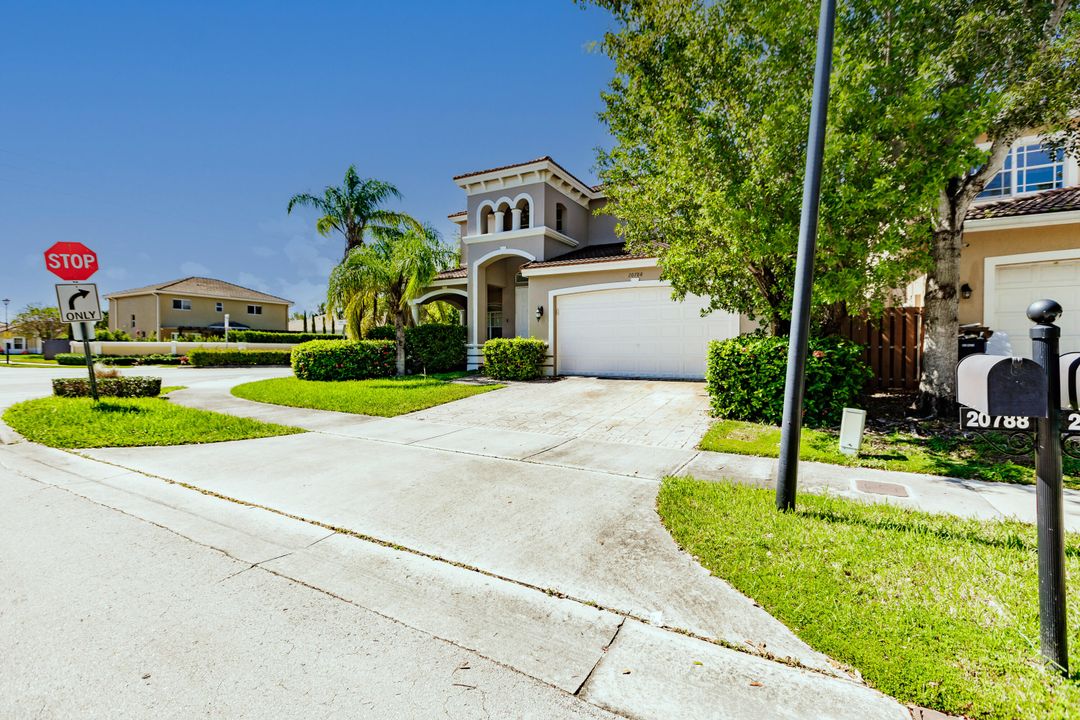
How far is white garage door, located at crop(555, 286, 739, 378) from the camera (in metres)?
12.5

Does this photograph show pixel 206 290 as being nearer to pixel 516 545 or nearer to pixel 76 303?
pixel 76 303

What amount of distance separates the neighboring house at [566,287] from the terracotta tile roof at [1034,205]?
5.28 meters

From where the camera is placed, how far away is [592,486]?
4.79 meters

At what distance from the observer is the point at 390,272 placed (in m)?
13.7

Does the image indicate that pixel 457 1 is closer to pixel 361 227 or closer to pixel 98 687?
pixel 98 687

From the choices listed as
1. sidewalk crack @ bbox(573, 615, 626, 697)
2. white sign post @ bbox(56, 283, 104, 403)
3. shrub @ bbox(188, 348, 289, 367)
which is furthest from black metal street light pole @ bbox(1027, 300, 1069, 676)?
shrub @ bbox(188, 348, 289, 367)

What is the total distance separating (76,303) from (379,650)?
34.1ft

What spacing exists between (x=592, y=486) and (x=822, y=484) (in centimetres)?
247

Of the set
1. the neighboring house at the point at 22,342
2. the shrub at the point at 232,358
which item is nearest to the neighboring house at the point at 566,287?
the shrub at the point at 232,358

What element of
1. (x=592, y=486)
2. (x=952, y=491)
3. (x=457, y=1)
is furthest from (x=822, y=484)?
(x=457, y=1)

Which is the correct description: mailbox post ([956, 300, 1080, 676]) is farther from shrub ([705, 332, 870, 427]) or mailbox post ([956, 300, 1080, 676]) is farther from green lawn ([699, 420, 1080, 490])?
shrub ([705, 332, 870, 427])

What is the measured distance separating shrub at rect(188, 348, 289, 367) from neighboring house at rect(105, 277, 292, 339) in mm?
11763

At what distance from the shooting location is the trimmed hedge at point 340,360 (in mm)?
14781

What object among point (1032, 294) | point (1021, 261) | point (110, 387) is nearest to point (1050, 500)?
point (1021, 261)
